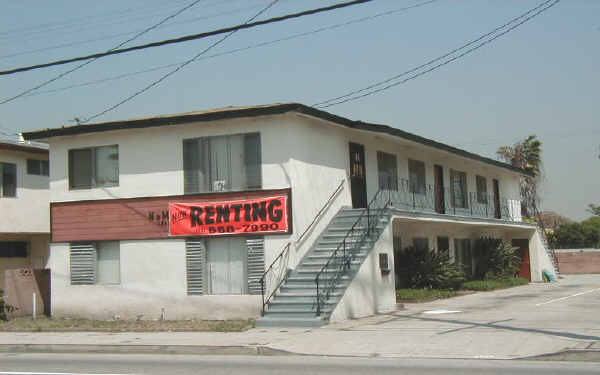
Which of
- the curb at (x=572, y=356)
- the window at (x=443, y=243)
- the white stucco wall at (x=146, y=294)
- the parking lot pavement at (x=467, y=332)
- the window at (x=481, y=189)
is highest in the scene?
the window at (x=481, y=189)

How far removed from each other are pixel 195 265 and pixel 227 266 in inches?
38.1

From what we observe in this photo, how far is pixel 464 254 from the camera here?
34.7m

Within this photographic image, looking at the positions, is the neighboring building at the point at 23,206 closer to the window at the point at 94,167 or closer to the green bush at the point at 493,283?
the window at the point at 94,167

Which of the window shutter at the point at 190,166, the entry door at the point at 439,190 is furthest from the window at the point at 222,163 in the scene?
the entry door at the point at 439,190

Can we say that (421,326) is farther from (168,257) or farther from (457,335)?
(168,257)

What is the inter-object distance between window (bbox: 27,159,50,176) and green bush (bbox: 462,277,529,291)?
1704 cm

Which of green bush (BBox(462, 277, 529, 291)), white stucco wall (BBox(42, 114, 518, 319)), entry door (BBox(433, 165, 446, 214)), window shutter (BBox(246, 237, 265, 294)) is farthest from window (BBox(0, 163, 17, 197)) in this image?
green bush (BBox(462, 277, 529, 291))

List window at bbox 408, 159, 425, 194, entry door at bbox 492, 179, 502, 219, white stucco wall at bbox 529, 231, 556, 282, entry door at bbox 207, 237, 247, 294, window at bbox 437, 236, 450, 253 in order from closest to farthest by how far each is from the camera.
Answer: entry door at bbox 207, 237, 247, 294 → window at bbox 408, 159, 425, 194 → window at bbox 437, 236, 450, 253 → white stucco wall at bbox 529, 231, 556, 282 → entry door at bbox 492, 179, 502, 219

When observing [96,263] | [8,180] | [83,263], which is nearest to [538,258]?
[96,263]

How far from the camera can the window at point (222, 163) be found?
21844mm

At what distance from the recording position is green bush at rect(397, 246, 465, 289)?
27.8 m

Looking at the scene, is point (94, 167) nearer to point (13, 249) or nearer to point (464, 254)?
point (13, 249)

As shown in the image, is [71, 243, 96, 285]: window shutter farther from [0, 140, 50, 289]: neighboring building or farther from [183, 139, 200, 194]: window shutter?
[0, 140, 50, 289]: neighboring building

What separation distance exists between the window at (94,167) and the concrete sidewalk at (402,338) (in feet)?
18.6
